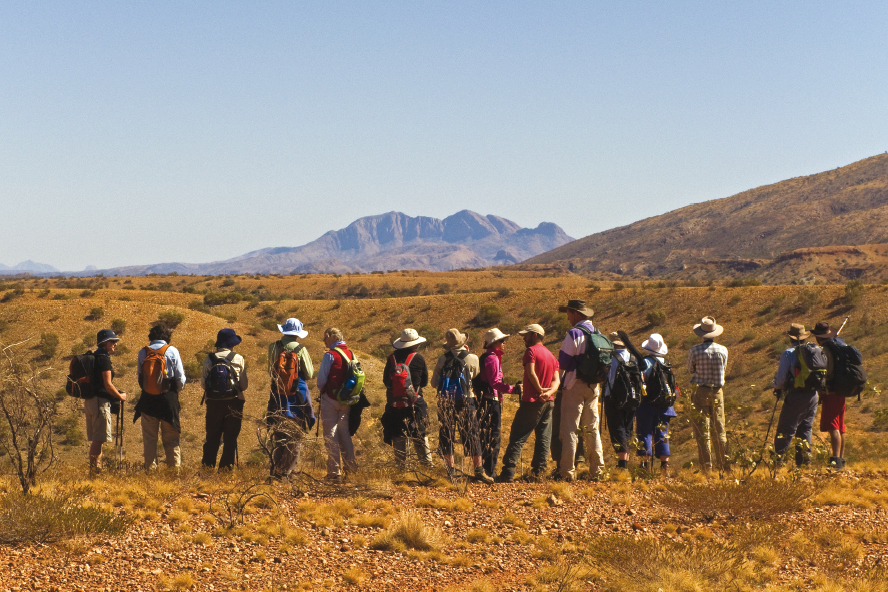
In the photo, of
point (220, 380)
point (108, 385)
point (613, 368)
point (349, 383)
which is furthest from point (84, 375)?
point (613, 368)

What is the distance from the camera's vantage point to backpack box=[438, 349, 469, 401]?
784 centimetres

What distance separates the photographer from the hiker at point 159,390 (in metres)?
8.03

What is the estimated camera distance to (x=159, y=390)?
26.4 ft

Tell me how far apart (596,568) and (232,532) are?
3.06 m

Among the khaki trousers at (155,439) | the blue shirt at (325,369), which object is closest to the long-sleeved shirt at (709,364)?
the blue shirt at (325,369)

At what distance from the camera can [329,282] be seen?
201ft

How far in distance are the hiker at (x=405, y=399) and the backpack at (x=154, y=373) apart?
8.17 ft

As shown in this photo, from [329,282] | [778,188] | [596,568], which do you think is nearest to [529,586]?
[596,568]

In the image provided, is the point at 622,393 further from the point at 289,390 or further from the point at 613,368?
the point at 289,390

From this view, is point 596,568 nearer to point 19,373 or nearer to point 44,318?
point 19,373

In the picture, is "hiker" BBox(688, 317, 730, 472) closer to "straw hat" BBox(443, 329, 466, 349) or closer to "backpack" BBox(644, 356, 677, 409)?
"backpack" BBox(644, 356, 677, 409)

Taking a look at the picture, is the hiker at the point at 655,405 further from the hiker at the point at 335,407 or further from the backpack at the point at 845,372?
the hiker at the point at 335,407

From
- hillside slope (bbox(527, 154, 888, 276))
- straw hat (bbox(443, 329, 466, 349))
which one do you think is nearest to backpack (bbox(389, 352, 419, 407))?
straw hat (bbox(443, 329, 466, 349))

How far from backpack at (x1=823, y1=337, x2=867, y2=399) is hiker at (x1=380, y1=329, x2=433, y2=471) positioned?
471 centimetres
